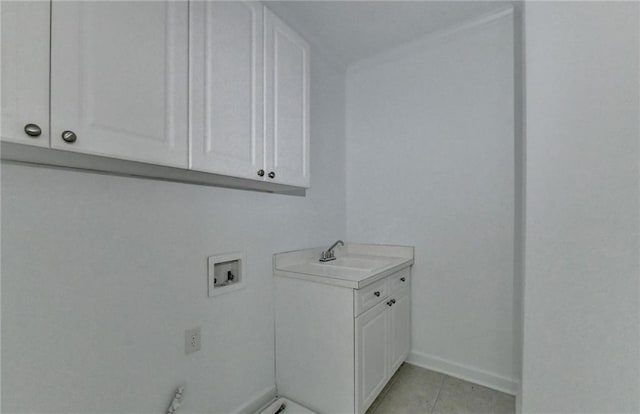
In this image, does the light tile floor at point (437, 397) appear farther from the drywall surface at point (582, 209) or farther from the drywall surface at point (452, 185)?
the drywall surface at point (582, 209)

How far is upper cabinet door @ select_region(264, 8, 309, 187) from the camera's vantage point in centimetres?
140

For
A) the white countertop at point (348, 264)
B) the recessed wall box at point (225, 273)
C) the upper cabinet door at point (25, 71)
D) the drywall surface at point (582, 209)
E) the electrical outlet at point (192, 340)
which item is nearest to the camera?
the upper cabinet door at point (25, 71)

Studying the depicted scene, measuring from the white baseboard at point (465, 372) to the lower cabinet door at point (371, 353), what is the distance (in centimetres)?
53

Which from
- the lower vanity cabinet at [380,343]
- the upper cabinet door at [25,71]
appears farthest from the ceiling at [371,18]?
the lower vanity cabinet at [380,343]

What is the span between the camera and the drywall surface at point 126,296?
86cm

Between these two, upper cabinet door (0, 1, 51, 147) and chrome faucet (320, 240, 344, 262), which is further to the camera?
chrome faucet (320, 240, 344, 262)

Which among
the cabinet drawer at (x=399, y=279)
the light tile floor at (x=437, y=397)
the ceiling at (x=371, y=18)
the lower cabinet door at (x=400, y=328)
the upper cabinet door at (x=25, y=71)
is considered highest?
A: the ceiling at (x=371, y=18)

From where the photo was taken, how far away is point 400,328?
1.93 metres

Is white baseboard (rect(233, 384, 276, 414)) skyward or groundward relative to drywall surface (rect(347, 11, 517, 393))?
groundward

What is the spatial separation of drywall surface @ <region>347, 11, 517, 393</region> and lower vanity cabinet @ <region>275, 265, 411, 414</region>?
485 millimetres

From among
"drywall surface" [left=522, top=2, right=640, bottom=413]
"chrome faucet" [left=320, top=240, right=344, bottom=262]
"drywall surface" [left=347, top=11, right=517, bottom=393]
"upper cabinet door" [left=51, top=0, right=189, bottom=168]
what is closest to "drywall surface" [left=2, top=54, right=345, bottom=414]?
"upper cabinet door" [left=51, top=0, right=189, bottom=168]

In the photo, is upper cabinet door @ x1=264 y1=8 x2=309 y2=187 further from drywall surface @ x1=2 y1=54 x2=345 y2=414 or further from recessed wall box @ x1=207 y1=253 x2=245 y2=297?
recessed wall box @ x1=207 y1=253 x2=245 y2=297

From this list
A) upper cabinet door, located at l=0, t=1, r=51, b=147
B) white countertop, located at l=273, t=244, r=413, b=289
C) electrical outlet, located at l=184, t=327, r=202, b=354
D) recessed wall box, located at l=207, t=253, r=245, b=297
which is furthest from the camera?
white countertop, located at l=273, t=244, r=413, b=289

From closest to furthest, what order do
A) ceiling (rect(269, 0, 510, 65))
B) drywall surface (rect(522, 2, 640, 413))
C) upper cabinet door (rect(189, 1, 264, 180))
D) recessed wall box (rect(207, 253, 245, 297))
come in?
1. drywall surface (rect(522, 2, 640, 413))
2. upper cabinet door (rect(189, 1, 264, 180))
3. recessed wall box (rect(207, 253, 245, 297))
4. ceiling (rect(269, 0, 510, 65))
